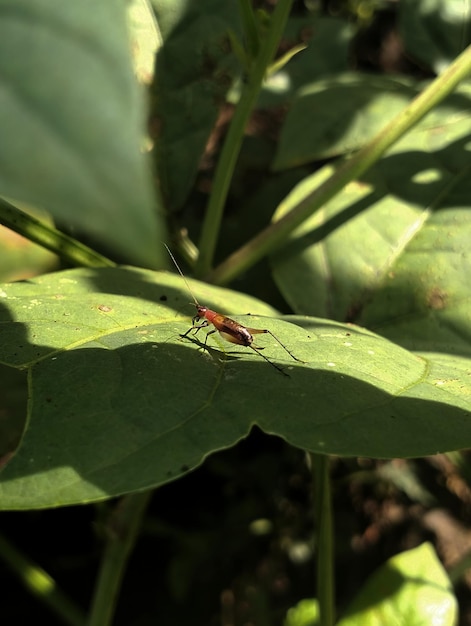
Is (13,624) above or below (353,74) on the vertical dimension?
below

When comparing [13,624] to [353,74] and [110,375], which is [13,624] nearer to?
[110,375]

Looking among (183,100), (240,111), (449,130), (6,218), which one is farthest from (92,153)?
(449,130)

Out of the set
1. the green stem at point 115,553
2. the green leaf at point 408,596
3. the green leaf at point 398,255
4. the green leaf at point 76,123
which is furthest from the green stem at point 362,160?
the green leaf at point 76,123

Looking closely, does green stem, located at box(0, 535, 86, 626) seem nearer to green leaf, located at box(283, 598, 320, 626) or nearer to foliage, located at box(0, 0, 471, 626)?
foliage, located at box(0, 0, 471, 626)

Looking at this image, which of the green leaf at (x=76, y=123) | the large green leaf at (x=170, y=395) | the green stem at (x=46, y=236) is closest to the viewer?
the green leaf at (x=76, y=123)

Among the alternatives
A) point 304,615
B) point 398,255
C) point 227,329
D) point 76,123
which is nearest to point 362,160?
point 398,255

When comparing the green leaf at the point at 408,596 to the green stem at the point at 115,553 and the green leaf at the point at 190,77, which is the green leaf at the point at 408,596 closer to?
the green stem at the point at 115,553

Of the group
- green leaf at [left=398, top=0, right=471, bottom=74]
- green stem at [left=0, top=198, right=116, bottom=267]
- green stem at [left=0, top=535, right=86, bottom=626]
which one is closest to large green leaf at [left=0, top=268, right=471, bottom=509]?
green stem at [left=0, top=198, right=116, bottom=267]
